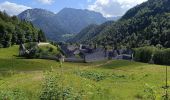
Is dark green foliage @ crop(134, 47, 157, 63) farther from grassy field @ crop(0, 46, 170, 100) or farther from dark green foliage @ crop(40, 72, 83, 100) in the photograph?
dark green foliage @ crop(40, 72, 83, 100)

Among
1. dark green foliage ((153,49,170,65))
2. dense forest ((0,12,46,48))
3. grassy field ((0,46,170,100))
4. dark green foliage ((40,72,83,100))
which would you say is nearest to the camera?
dark green foliage ((40,72,83,100))

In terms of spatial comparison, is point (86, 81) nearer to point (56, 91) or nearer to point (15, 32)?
point (56, 91)

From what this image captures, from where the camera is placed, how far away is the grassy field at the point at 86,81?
17.9 m

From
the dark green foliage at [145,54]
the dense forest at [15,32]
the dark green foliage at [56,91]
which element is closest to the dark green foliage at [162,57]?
the dark green foliage at [145,54]

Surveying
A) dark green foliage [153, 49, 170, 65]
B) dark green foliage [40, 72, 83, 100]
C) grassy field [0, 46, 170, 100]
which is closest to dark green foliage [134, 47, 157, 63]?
dark green foliage [153, 49, 170, 65]

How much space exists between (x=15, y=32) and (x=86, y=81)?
4829 inches

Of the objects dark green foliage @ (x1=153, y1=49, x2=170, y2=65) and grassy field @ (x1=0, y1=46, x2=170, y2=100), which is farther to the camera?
dark green foliage @ (x1=153, y1=49, x2=170, y2=65)

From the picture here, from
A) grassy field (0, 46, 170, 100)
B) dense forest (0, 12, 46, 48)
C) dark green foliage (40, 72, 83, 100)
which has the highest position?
dense forest (0, 12, 46, 48)

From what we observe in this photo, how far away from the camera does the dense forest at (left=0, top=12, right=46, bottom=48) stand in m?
156

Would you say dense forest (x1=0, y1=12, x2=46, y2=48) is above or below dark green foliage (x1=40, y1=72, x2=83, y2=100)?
above

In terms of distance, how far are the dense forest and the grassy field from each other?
57.9 feet

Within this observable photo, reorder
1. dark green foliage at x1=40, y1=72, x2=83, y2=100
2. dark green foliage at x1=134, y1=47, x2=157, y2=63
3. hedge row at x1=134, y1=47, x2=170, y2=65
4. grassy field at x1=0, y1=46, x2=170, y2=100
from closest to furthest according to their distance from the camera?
dark green foliage at x1=40, y1=72, x2=83, y2=100 → grassy field at x1=0, y1=46, x2=170, y2=100 → hedge row at x1=134, y1=47, x2=170, y2=65 → dark green foliage at x1=134, y1=47, x2=157, y2=63

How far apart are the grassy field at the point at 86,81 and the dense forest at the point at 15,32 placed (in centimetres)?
1764

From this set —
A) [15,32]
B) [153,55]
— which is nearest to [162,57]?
[153,55]
